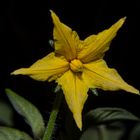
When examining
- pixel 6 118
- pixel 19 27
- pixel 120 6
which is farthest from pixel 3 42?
pixel 120 6

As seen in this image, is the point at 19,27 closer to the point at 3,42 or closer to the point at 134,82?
the point at 3,42

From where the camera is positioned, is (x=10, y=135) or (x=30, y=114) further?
(x=30, y=114)

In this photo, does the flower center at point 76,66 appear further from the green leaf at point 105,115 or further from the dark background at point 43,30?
the dark background at point 43,30

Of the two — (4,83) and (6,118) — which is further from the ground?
(4,83)

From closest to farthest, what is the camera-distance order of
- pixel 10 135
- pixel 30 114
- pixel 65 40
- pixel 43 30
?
pixel 65 40 < pixel 10 135 < pixel 30 114 < pixel 43 30

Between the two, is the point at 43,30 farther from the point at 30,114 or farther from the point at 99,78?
the point at 99,78

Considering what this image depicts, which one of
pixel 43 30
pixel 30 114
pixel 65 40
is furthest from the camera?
pixel 43 30

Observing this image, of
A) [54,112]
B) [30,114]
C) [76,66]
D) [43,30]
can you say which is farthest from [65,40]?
[43,30]
